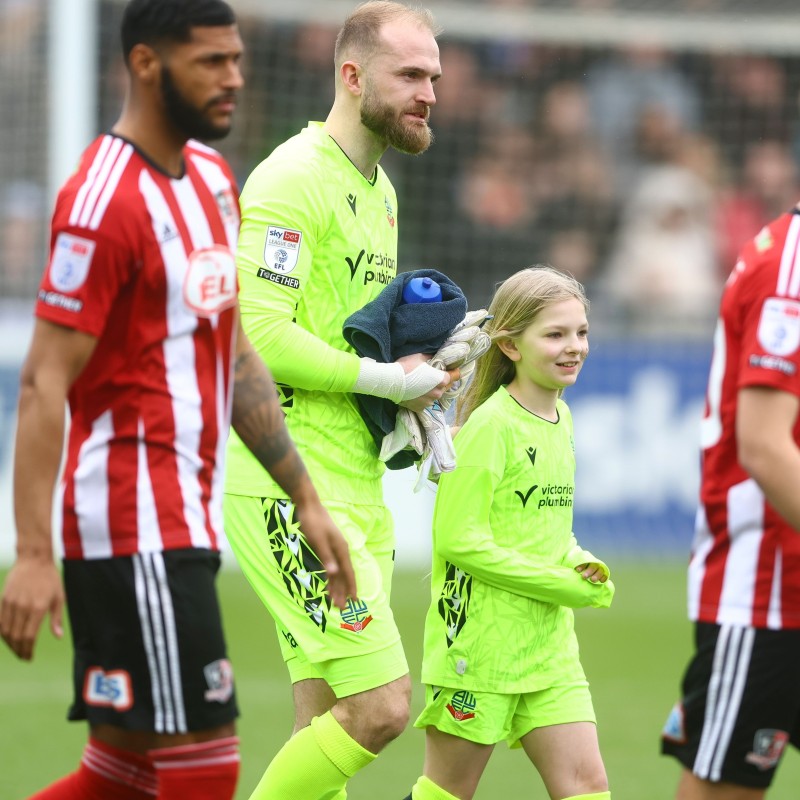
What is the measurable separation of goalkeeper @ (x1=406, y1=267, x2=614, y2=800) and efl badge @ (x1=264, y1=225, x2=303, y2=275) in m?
0.79

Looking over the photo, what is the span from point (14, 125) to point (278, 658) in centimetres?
493

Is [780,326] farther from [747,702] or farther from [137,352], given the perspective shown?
[137,352]

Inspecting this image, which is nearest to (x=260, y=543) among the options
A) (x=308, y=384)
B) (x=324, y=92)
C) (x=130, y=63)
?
(x=308, y=384)

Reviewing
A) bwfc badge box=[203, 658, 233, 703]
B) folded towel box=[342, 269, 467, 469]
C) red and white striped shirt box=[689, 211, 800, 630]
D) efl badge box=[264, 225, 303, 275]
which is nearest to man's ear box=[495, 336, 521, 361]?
folded towel box=[342, 269, 467, 469]

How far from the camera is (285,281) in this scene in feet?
15.4

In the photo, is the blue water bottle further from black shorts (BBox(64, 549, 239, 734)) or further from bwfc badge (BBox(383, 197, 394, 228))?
black shorts (BBox(64, 549, 239, 734))

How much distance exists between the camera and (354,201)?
492 cm

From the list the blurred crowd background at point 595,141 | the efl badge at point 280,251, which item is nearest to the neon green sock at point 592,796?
the efl badge at point 280,251

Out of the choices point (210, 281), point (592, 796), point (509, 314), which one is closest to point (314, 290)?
point (509, 314)

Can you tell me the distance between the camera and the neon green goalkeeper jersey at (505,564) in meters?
4.83

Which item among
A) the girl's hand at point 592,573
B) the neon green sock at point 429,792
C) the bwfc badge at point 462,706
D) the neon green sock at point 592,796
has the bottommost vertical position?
the neon green sock at point 429,792

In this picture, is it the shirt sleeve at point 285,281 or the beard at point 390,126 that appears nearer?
the shirt sleeve at point 285,281

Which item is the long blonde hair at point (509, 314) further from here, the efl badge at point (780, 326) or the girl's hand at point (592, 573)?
the efl badge at point (780, 326)

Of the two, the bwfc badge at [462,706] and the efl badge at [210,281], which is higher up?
the efl badge at [210,281]
